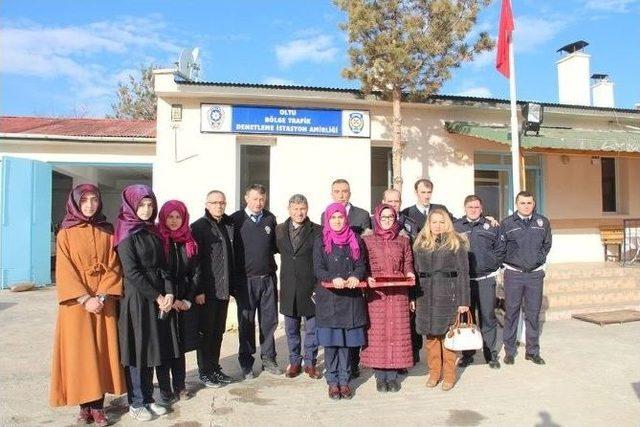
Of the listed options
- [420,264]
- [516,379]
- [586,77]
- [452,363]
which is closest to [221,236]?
[420,264]

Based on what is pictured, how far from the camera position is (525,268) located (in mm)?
5137

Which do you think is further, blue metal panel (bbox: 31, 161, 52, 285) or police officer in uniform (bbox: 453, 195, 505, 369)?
blue metal panel (bbox: 31, 161, 52, 285)

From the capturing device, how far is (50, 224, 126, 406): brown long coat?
348 centimetres

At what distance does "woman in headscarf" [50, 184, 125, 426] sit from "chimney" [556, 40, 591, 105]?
1183 cm

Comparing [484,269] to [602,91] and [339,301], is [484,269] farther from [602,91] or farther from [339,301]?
[602,91]

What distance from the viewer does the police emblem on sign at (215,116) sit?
868cm

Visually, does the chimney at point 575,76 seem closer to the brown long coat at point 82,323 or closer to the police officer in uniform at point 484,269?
the police officer in uniform at point 484,269

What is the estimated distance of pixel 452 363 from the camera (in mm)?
4430

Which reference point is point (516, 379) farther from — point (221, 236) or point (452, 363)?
point (221, 236)

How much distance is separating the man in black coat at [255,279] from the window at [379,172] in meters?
5.20

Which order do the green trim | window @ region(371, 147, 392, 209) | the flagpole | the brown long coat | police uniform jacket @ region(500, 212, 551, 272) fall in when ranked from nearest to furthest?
the brown long coat, police uniform jacket @ region(500, 212, 551, 272), the flagpole, the green trim, window @ region(371, 147, 392, 209)

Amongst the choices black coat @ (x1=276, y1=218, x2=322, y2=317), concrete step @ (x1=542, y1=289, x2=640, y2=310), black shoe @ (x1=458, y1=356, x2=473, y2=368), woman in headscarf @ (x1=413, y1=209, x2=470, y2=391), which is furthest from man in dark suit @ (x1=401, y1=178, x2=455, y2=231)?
concrete step @ (x1=542, y1=289, x2=640, y2=310)

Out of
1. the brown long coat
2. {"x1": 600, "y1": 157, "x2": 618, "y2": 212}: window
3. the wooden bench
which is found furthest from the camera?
{"x1": 600, "y1": 157, "x2": 618, "y2": 212}: window

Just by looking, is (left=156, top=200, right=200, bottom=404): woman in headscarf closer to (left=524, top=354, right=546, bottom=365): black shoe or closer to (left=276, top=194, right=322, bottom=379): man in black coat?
(left=276, top=194, right=322, bottom=379): man in black coat
